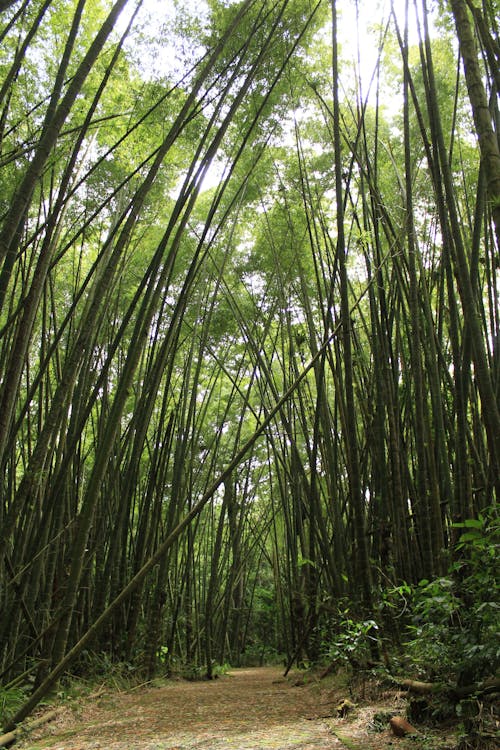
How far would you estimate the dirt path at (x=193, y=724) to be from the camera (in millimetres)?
2127

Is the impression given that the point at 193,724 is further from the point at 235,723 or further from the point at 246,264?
the point at 246,264

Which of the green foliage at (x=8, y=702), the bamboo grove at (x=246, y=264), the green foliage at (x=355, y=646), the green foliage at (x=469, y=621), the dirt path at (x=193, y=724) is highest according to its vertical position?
the bamboo grove at (x=246, y=264)

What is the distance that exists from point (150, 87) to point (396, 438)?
117 inches

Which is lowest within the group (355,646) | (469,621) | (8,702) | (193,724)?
(193,724)

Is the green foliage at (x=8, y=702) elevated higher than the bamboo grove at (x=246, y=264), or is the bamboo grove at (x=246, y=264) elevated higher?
the bamboo grove at (x=246, y=264)

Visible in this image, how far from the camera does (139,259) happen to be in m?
6.26

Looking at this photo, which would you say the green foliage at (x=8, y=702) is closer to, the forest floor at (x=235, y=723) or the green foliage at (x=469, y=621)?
the forest floor at (x=235, y=723)

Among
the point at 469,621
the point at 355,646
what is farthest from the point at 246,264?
the point at 469,621

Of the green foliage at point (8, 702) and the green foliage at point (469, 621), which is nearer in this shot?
the green foliage at point (469, 621)

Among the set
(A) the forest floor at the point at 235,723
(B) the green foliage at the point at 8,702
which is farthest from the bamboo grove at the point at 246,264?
(A) the forest floor at the point at 235,723

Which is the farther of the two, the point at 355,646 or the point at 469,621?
the point at 355,646

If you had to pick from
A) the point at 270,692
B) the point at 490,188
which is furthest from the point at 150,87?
the point at 270,692

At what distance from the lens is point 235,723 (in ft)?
8.79

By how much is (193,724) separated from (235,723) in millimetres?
205
